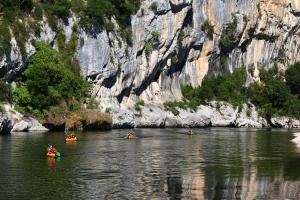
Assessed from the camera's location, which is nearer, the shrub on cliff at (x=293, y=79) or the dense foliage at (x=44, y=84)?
the dense foliage at (x=44, y=84)

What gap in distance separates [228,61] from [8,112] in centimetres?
5713

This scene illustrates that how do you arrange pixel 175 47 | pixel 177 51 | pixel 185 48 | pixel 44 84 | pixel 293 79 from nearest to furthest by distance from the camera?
1. pixel 44 84
2. pixel 175 47
3. pixel 177 51
4. pixel 185 48
5. pixel 293 79

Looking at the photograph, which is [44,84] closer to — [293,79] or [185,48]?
[185,48]

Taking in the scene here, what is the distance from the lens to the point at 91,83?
299 ft

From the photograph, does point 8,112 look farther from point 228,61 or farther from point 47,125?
point 228,61

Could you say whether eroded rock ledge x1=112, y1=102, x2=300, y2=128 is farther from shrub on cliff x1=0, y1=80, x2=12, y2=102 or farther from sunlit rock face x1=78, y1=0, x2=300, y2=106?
shrub on cliff x1=0, y1=80, x2=12, y2=102

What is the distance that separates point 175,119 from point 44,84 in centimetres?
2799

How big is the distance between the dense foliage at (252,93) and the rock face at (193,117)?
5.58 feet

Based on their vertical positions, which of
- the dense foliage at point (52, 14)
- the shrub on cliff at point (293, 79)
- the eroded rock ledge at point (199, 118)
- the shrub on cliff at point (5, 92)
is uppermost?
the dense foliage at point (52, 14)

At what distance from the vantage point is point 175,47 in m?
109

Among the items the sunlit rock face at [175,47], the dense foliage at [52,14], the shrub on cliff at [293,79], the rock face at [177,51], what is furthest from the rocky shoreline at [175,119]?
the shrub on cliff at [293,79]

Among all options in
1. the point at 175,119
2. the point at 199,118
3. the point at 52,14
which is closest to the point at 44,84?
the point at 52,14

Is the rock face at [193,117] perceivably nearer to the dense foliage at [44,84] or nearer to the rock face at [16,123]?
the dense foliage at [44,84]

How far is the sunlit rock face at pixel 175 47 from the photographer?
91.2 m
